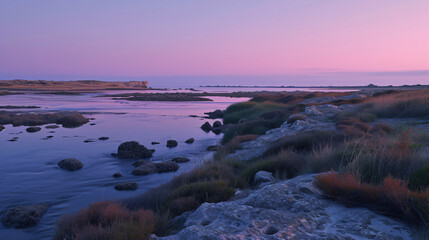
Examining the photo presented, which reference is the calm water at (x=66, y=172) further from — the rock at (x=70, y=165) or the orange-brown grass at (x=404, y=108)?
the orange-brown grass at (x=404, y=108)

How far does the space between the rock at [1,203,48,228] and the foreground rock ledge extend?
6262 millimetres

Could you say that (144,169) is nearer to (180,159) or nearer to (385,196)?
(180,159)

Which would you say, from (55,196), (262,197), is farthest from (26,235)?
(262,197)

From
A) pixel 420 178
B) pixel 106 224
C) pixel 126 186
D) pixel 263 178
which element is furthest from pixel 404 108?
pixel 106 224

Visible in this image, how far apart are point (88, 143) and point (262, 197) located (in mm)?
18053

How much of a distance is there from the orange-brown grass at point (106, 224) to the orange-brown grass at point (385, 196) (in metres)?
2.50

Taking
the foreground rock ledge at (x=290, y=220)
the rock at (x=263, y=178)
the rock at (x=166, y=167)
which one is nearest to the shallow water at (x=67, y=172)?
the rock at (x=166, y=167)

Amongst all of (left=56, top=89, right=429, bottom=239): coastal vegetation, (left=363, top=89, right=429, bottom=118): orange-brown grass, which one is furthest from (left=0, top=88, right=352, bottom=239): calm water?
(left=363, top=89, right=429, bottom=118): orange-brown grass

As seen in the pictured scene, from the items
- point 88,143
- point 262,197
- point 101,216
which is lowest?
point 88,143

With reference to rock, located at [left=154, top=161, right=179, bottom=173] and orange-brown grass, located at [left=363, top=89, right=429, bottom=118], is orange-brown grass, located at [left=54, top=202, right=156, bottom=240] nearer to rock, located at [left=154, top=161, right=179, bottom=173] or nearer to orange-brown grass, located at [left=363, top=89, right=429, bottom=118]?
Answer: rock, located at [left=154, top=161, right=179, bottom=173]

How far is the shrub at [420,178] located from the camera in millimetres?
4368

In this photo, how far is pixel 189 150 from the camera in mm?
18109

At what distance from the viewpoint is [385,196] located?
377 centimetres

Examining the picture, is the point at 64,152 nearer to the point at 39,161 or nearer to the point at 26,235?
the point at 39,161
